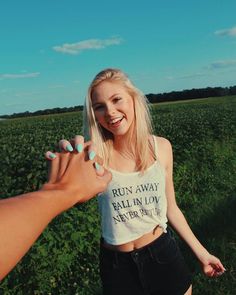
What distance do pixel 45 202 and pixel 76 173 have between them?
0.69ft

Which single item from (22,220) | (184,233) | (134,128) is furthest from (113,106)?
(22,220)

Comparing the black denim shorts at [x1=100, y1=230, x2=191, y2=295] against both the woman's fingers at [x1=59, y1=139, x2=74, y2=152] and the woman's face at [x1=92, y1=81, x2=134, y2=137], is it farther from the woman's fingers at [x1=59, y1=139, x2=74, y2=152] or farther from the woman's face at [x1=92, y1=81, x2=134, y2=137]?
the woman's fingers at [x1=59, y1=139, x2=74, y2=152]

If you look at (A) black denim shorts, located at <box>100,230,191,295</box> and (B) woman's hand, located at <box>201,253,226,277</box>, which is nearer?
(A) black denim shorts, located at <box>100,230,191,295</box>

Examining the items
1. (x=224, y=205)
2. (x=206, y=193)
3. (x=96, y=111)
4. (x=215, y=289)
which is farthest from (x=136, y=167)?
(x=206, y=193)

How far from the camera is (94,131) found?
2766mm

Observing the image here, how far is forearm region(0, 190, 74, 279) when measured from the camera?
104 centimetres

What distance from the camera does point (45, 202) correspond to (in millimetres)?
1238

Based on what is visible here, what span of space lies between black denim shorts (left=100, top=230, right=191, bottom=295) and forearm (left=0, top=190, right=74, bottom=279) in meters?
1.44

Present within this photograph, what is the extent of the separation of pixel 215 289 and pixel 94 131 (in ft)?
8.72

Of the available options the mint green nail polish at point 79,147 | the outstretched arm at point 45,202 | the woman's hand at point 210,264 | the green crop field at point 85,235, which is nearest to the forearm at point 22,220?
the outstretched arm at point 45,202

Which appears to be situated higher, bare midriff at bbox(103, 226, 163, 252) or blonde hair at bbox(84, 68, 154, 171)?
blonde hair at bbox(84, 68, 154, 171)

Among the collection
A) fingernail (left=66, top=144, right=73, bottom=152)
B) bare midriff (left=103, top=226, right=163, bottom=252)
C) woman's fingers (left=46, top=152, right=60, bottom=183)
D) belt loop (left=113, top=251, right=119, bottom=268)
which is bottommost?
belt loop (left=113, top=251, right=119, bottom=268)

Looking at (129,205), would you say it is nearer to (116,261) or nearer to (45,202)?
(116,261)

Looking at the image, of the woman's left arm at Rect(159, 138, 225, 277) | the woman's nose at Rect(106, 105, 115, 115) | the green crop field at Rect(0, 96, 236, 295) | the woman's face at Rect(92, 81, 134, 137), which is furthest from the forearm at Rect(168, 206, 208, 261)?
the green crop field at Rect(0, 96, 236, 295)
